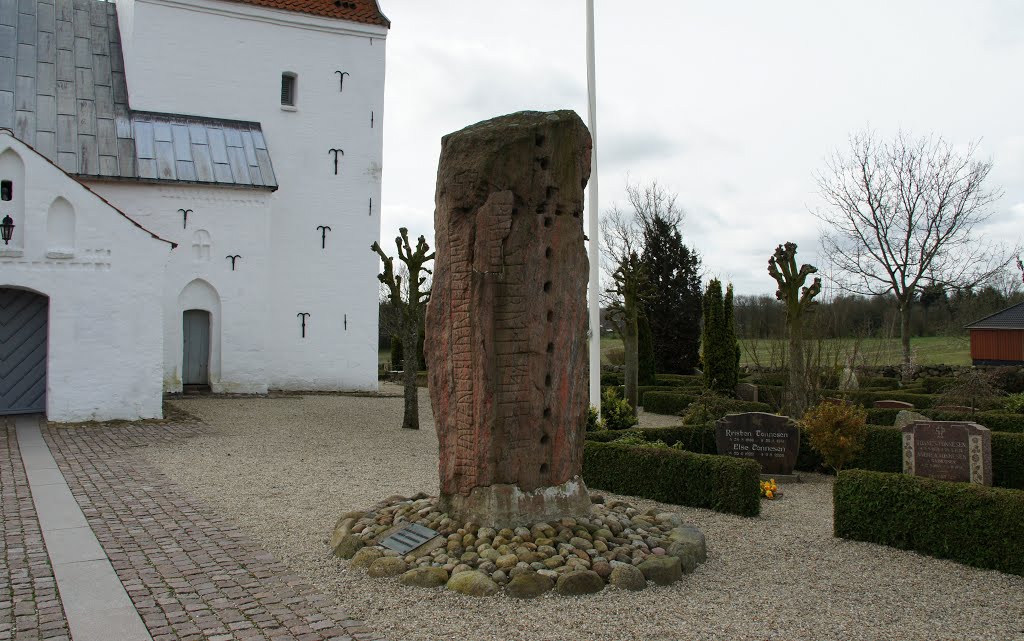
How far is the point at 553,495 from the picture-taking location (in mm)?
6168

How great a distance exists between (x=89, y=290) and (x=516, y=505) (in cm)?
1075

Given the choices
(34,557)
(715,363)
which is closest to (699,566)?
(34,557)

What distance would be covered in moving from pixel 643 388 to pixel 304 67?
41.8ft

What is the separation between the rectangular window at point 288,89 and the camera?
2159 cm

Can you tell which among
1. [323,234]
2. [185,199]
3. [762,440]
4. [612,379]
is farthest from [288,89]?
[762,440]

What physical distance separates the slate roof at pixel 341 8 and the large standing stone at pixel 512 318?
1728cm

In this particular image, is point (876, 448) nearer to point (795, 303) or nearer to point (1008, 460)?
point (1008, 460)

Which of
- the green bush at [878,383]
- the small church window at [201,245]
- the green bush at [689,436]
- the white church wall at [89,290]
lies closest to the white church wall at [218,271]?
the small church window at [201,245]

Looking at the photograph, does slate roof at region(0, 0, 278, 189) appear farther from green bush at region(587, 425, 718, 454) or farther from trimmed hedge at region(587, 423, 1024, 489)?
trimmed hedge at region(587, 423, 1024, 489)

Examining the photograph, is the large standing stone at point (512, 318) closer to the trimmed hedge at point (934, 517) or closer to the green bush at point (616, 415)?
the trimmed hedge at point (934, 517)

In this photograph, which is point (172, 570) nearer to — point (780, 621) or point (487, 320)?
point (487, 320)

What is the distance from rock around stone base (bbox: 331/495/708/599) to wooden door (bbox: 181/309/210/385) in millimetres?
14121

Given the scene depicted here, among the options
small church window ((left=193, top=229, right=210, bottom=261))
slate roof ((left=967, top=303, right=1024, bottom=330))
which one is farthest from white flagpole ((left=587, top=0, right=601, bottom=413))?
slate roof ((left=967, top=303, right=1024, bottom=330))

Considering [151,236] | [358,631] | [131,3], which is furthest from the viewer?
[131,3]
